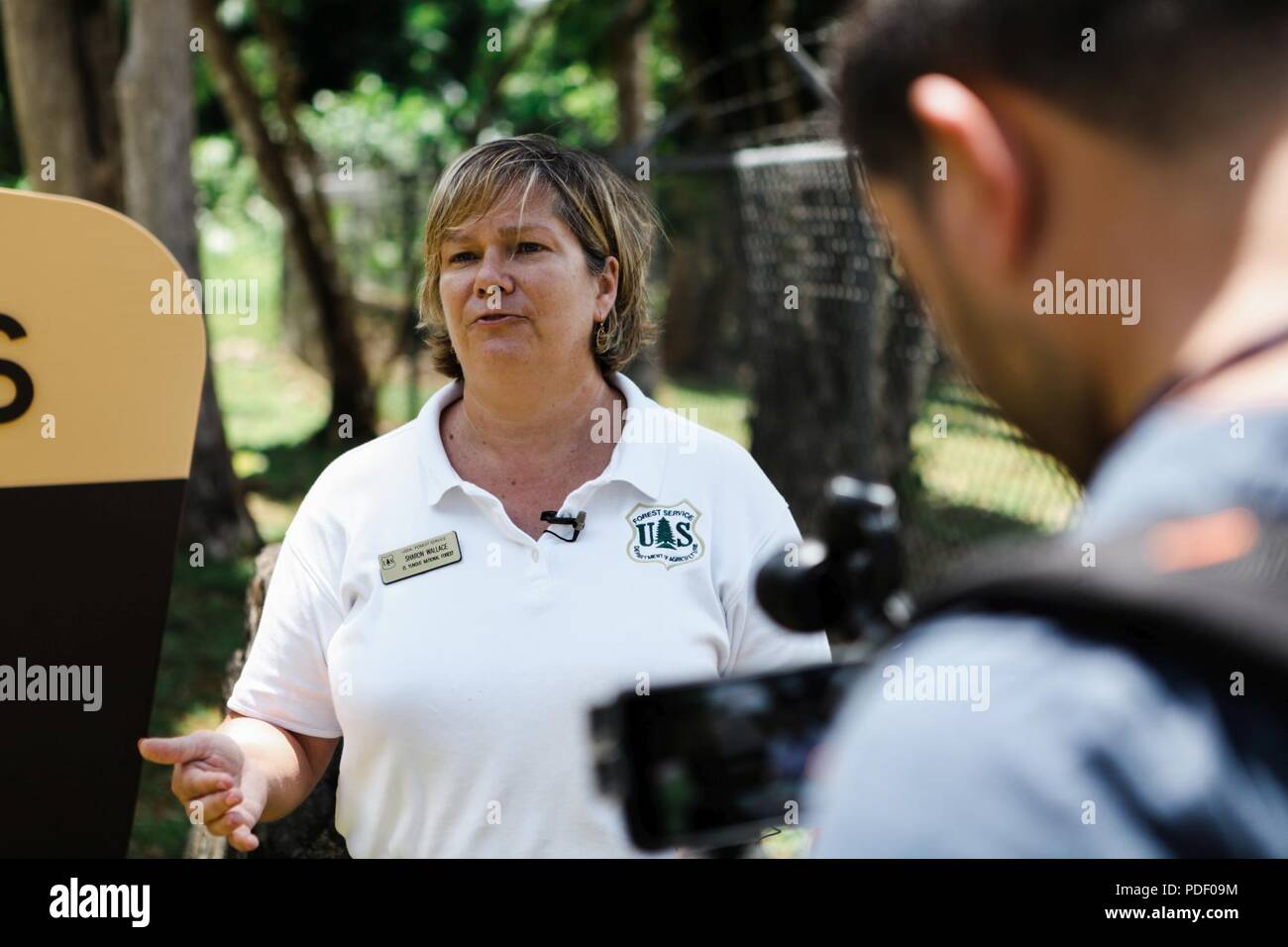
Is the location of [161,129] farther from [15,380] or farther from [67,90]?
[15,380]

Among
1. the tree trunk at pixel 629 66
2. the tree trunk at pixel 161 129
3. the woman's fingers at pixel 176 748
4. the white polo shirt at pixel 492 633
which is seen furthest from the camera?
the tree trunk at pixel 629 66

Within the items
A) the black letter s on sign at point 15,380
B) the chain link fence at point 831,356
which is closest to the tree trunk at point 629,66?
the chain link fence at point 831,356

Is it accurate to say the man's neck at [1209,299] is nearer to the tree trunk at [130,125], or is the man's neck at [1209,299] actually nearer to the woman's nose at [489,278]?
the woman's nose at [489,278]

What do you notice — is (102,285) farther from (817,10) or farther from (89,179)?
(817,10)

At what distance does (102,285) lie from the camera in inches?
97.4

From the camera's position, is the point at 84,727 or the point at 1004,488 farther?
the point at 1004,488

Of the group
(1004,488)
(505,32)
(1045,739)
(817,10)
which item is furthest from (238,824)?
(505,32)

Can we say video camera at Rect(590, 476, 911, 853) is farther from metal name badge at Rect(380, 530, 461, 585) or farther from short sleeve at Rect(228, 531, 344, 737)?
short sleeve at Rect(228, 531, 344, 737)

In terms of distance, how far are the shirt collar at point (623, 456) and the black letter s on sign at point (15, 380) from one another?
2.11 ft

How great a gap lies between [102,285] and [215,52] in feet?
19.1

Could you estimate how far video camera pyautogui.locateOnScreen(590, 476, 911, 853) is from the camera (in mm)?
1095

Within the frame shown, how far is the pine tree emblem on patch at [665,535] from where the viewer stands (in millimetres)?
2344

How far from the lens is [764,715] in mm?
1275

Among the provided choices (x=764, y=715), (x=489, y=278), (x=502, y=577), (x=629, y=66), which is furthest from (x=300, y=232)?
(x=764, y=715)
